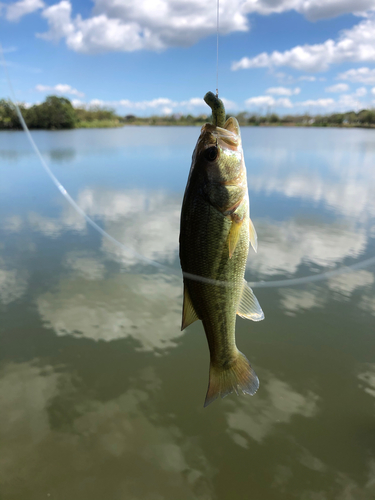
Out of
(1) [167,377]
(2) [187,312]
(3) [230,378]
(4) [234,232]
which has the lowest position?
(1) [167,377]

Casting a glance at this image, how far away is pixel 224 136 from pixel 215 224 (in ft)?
1.66

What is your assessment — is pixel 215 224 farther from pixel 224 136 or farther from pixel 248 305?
pixel 248 305

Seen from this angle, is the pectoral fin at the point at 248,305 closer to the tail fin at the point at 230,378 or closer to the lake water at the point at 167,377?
the tail fin at the point at 230,378

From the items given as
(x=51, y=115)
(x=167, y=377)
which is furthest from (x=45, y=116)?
(x=167, y=377)

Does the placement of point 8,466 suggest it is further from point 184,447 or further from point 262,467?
point 262,467

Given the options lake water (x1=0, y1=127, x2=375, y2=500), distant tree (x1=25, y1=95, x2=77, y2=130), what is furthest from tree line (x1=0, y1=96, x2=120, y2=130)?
lake water (x1=0, y1=127, x2=375, y2=500)

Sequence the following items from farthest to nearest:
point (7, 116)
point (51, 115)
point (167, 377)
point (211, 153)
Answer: point (51, 115)
point (7, 116)
point (167, 377)
point (211, 153)

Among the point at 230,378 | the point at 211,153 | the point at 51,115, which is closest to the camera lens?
the point at 211,153

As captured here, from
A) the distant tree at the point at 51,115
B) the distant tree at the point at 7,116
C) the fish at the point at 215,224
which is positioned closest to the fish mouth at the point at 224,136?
the fish at the point at 215,224

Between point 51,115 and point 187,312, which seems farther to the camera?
point 51,115

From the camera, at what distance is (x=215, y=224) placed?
187cm

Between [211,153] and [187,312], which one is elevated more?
[211,153]

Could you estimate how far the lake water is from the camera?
467 centimetres

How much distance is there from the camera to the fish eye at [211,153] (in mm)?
1859
